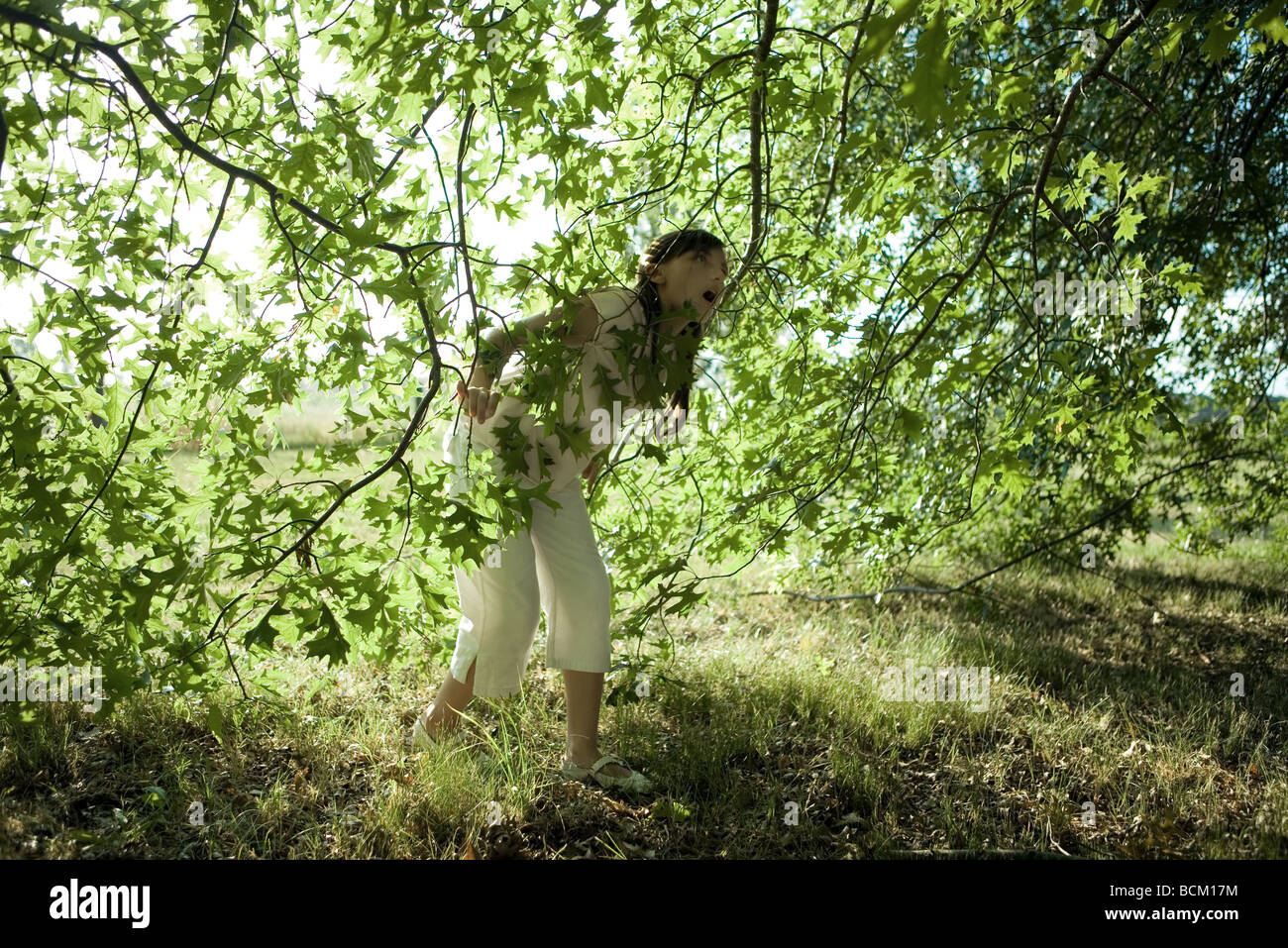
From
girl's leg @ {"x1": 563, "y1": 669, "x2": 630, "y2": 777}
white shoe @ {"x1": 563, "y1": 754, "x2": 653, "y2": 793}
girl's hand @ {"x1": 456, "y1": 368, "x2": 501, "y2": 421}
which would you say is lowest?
white shoe @ {"x1": 563, "y1": 754, "x2": 653, "y2": 793}

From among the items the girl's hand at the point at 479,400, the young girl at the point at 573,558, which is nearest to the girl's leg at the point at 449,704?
the young girl at the point at 573,558

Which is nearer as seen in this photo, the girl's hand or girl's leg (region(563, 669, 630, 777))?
the girl's hand

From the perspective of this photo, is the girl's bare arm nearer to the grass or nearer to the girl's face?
the girl's face

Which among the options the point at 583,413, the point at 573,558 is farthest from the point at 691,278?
the point at 573,558

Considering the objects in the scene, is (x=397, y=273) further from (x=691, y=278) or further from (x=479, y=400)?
(x=691, y=278)

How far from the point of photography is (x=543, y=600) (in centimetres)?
342

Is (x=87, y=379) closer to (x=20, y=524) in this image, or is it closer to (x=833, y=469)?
(x=20, y=524)

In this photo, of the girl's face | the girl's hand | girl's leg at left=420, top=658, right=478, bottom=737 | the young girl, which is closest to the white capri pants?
the young girl

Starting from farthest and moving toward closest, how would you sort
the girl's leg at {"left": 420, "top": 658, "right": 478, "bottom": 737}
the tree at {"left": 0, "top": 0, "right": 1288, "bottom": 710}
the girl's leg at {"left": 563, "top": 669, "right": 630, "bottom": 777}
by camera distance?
the girl's leg at {"left": 420, "top": 658, "right": 478, "bottom": 737}
the girl's leg at {"left": 563, "top": 669, "right": 630, "bottom": 777}
the tree at {"left": 0, "top": 0, "right": 1288, "bottom": 710}

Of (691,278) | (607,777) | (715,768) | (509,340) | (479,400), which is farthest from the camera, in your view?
(715,768)

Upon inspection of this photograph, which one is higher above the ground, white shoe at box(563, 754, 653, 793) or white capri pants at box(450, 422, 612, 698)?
white capri pants at box(450, 422, 612, 698)

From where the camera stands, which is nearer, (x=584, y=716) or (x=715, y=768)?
(x=584, y=716)

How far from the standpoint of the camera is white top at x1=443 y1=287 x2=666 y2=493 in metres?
2.78

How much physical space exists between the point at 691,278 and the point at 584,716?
1.56 m
